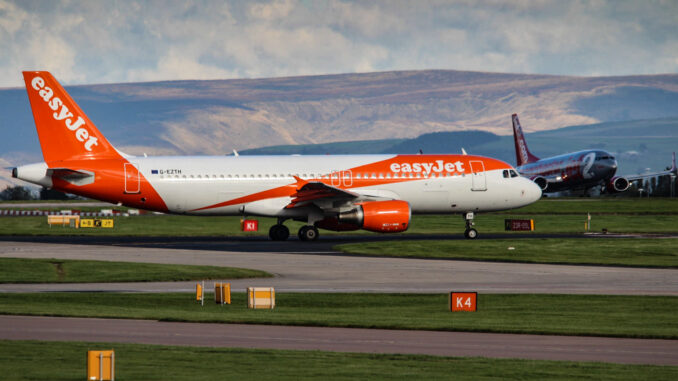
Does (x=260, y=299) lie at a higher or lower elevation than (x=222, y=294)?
lower

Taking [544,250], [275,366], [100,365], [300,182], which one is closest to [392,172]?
[300,182]

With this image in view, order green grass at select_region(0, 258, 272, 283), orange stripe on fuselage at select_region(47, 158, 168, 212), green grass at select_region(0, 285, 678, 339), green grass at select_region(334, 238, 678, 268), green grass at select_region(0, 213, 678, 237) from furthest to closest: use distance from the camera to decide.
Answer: green grass at select_region(0, 213, 678, 237)
orange stripe on fuselage at select_region(47, 158, 168, 212)
green grass at select_region(334, 238, 678, 268)
green grass at select_region(0, 258, 272, 283)
green grass at select_region(0, 285, 678, 339)

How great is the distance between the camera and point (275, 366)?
16.2 metres

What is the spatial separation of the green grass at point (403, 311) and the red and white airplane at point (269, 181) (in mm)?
19998

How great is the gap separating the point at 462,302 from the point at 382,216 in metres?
22.6

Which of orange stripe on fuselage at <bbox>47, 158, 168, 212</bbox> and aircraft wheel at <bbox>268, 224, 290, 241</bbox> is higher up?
orange stripe on fuselage at <bbox>47, 158, 168, 212</bbox>

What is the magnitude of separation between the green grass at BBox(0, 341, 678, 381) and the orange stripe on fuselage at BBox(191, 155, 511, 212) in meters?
31.8

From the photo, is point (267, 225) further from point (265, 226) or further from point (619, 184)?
point (619, 184)

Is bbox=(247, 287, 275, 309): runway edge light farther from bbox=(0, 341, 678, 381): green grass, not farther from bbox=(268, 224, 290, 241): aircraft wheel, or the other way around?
bbox=(268, 224, 290, 241): aircraft wheel

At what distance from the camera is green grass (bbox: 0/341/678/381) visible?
15312 millimetres

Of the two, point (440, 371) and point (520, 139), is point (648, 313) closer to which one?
point (440, 371)

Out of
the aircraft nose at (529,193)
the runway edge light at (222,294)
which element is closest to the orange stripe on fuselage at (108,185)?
the aircraft nose at (529,193)

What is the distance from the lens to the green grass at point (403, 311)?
21594 millimetres

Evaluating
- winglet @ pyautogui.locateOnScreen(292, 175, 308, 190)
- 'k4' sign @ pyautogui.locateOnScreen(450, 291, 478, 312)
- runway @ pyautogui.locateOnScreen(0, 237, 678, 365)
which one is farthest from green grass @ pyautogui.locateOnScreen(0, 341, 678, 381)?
winglet @ pyautogui.locateOnScreen(292, 175, 308, 190)
